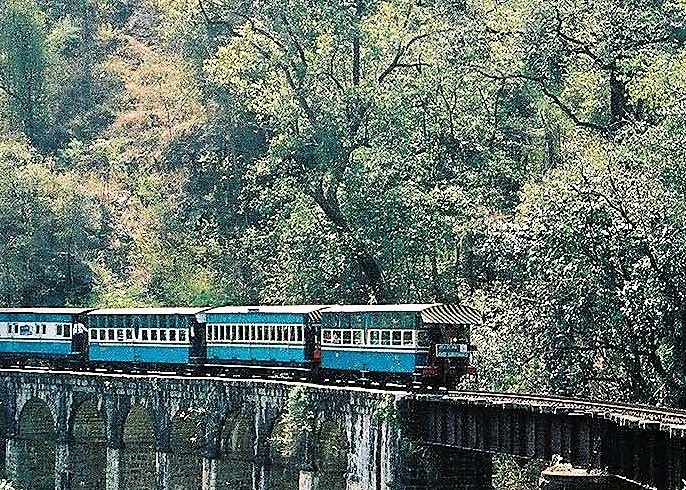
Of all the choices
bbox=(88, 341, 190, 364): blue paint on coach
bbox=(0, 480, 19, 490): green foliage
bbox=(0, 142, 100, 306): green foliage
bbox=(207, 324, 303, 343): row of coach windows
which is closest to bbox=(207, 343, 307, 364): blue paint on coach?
bbox=(207, 324, 303, 343): row of coach windows

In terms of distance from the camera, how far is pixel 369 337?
54.6 meters

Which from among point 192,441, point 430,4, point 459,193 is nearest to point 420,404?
point 192,441

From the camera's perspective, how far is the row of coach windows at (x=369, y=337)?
172 feet

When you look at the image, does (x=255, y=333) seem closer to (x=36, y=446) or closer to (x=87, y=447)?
(x=87, y=447)

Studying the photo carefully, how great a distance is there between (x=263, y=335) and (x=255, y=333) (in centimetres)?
46

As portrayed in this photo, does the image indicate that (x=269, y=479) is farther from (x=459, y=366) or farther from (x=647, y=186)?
(x=647, y=186)

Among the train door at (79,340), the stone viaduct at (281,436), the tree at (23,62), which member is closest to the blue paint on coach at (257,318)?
the stone viaduct at (281,436)

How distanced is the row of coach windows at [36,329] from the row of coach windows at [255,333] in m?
10.0

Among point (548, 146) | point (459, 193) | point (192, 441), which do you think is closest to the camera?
point (192, 441)

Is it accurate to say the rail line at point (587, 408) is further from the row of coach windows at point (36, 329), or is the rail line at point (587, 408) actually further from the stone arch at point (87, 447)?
the row of coach windows at point (36, 329)

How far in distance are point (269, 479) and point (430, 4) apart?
133 ft

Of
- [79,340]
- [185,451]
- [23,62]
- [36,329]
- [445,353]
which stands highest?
[23,62]

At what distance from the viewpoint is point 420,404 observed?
1922 inches

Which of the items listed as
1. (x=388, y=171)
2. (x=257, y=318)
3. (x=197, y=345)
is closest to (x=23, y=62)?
(x=388, y=171)
